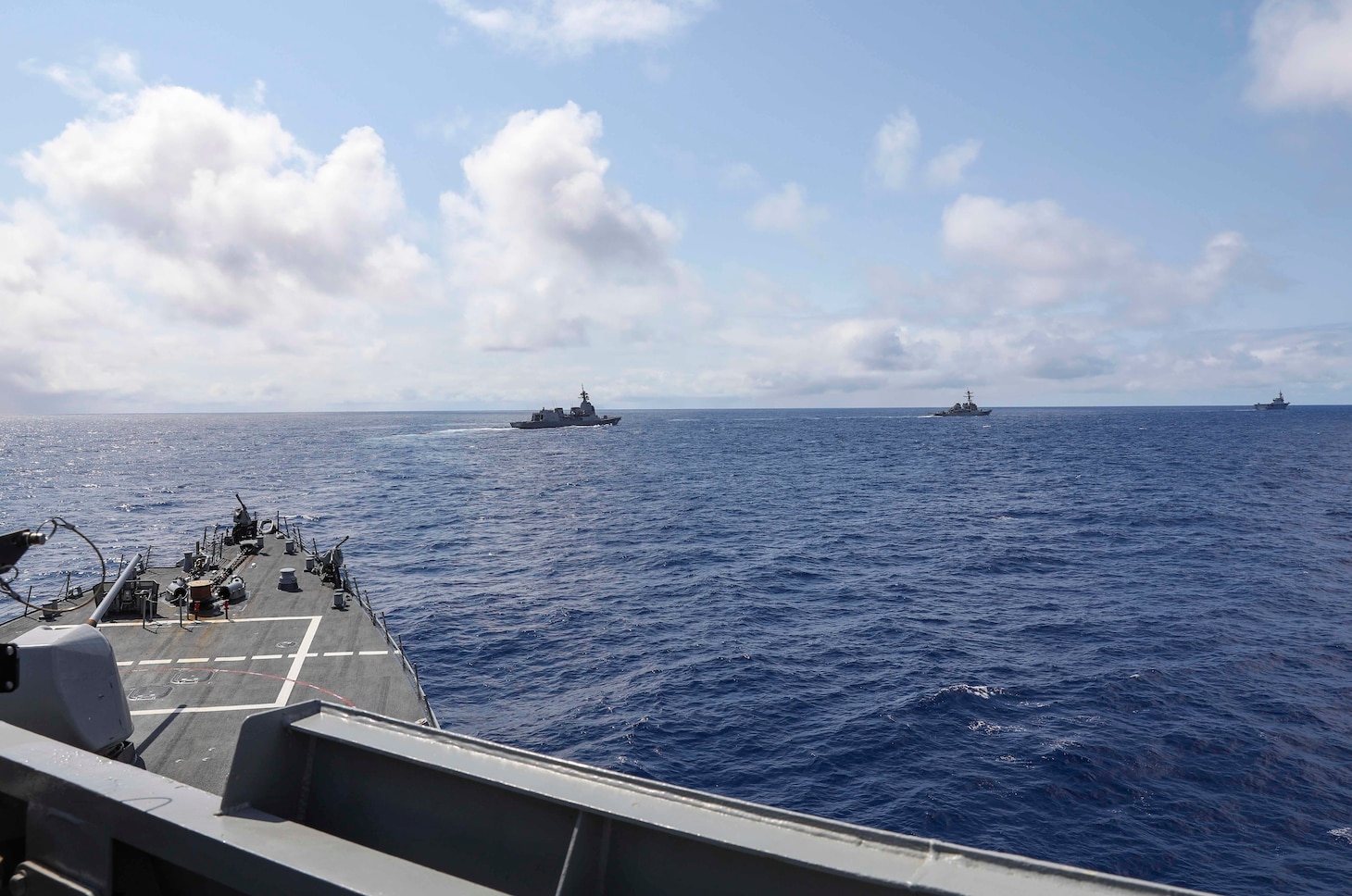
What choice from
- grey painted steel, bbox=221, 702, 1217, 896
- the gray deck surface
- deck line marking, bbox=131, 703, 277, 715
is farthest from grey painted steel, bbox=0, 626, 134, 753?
deck line marking, bbox=131, 703, 277, 715

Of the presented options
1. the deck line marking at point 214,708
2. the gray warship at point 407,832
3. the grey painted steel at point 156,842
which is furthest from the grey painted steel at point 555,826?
the deck line marking at point 214,708

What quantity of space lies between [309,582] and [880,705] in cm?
2849

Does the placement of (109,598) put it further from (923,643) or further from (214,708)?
(923,643)

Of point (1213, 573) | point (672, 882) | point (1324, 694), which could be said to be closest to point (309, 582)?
point (672, 882)

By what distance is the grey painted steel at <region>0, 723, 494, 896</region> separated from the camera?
431 cm

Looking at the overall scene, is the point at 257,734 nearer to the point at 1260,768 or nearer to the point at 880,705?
the point at 880,705

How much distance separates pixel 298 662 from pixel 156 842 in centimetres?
2309

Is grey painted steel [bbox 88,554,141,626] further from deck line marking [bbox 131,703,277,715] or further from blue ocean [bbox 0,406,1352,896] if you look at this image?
blue ocean [bbox 0,406,1352,896]

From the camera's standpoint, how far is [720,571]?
5131 centimetres

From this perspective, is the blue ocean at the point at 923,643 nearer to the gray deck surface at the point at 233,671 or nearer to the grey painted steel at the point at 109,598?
the gray deck surface at the point at 233,671

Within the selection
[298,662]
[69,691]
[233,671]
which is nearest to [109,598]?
[69,691]

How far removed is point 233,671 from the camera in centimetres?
2384

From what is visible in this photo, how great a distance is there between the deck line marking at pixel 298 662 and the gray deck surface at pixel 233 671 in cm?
4

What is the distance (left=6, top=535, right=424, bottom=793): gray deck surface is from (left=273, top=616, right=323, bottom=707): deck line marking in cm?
4
